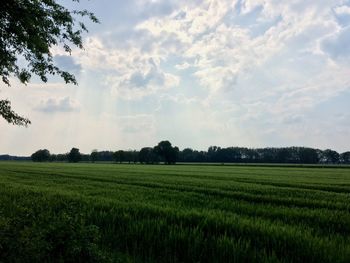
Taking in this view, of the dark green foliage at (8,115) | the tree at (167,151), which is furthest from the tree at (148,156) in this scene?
the dark green foliage at (8,115)

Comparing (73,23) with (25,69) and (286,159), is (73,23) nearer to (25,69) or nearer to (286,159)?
(25,69)

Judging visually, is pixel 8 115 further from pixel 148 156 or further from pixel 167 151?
pixel 148 156

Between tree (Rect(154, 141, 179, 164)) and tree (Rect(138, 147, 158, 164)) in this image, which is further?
tree (Rect(138, 147, 158, 164))

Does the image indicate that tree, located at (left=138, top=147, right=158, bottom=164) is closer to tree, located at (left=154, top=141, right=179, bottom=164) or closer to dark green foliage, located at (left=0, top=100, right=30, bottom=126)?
tree, located at (left=154, top=141, right=179, bottom=164)

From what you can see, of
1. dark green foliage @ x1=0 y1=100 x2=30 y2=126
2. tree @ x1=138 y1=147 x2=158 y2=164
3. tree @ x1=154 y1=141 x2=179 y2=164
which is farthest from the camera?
tree @ x1=138 y1=147 x2=158 y2=164

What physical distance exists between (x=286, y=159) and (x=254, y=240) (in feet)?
610

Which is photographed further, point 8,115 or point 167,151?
point 167,151

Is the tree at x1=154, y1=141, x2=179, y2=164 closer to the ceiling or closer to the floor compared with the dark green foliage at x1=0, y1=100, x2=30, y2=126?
closer to the ceiling

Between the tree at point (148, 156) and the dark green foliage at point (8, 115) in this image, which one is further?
the tree at point (148, 156)

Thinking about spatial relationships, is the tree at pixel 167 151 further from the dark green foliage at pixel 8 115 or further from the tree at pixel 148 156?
the dark green foliage at pixel 8 115

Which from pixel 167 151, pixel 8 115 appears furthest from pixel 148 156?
pixel 8 115

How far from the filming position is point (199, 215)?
1046 cm

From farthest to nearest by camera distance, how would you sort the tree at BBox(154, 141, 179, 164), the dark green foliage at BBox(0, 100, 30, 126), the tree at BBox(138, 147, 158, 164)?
the tree at BBox(138, 147, 158, 164) → the tree at BBox(154, 141, 179, 164) → the dark green foliage at BBox(0, 100, 30, 126)

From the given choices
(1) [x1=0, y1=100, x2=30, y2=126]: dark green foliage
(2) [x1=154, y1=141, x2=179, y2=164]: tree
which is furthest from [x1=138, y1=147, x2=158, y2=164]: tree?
(1) [x1=0, y1=100, x2=30, y2=126]: dark green foliage
